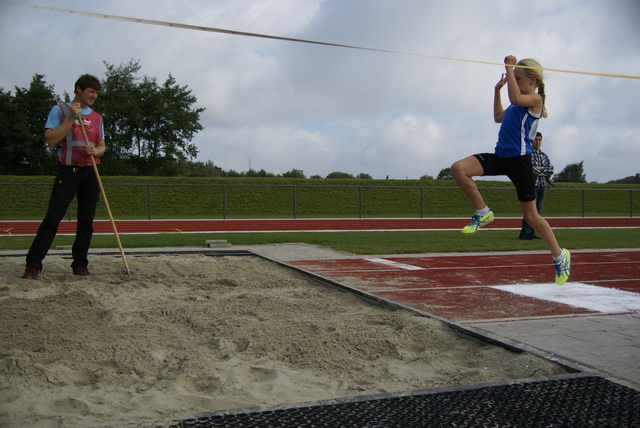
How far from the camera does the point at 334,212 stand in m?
29.3

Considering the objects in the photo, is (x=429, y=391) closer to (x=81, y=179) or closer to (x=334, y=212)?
(x=81, y=179)

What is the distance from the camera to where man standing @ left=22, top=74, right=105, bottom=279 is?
250 inches

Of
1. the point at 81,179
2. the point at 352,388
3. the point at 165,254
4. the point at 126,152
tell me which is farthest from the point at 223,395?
the point at 126,152

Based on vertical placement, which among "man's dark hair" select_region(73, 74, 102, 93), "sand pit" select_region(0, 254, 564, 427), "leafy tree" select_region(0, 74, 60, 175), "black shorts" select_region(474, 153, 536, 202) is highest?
"leafy tree" select_region(0, 74, 60, 175)

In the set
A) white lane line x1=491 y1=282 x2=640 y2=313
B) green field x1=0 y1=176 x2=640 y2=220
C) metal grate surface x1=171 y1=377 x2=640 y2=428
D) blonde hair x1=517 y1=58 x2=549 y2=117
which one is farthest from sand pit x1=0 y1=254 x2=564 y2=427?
green field x1=0 y1=176 x2=640 y2=220

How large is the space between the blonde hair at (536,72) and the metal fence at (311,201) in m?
19.9

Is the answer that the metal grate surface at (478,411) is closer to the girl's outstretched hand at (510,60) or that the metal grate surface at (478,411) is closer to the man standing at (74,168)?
the girl's outstretched hand at (510,60)

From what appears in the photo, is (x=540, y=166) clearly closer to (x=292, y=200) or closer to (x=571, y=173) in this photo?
(x=292, y=200)

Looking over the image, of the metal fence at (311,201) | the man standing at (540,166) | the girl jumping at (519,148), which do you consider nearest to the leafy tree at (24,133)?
the metal fence at (311,201)

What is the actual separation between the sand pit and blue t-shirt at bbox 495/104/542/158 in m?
1.49

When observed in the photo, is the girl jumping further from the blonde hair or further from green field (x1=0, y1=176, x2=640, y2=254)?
green field (x1=0, y1=176, x2=640, y2=254)

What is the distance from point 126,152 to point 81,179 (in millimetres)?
37714

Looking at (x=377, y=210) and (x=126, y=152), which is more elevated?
(x=126, y=152)

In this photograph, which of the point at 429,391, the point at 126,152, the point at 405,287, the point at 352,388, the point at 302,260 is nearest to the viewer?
the point at 429,391
